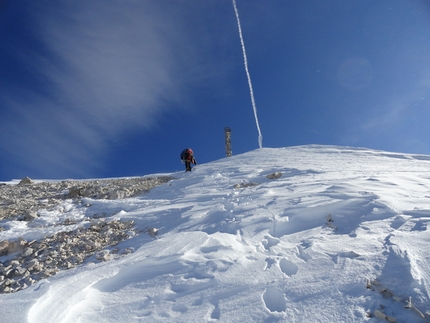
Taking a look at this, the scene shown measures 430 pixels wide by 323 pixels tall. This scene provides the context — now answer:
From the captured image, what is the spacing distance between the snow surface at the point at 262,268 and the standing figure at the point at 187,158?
6.61 metres

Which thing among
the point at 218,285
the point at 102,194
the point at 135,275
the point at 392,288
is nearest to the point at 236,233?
the point at 218,285

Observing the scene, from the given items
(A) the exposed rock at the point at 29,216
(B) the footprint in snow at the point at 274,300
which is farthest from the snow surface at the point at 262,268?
(A) the exposed rock at the point at 29,216

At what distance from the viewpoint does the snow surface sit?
2293 millimetres

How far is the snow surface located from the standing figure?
6612mm

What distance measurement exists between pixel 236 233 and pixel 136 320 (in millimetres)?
1879

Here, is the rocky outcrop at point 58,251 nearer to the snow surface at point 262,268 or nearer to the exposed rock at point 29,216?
the snow surface at point 262,268

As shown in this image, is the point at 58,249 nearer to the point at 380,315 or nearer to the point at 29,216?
the point at 29,216

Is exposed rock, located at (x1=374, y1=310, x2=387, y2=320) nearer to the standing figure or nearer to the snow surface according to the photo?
the snow surface

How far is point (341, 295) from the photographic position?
2.29 m

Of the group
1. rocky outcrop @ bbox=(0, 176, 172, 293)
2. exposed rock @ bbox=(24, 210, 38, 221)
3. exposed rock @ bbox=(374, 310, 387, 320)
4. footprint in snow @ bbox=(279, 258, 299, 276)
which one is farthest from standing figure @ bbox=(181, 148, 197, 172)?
exposed rock @ bbox=(374, 310, 387, 320)

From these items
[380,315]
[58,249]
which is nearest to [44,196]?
[58,249]

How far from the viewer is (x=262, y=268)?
286 cm

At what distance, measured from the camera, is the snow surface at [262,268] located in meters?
2.29

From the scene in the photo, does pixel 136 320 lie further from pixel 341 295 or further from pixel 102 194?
pixel 102 194
